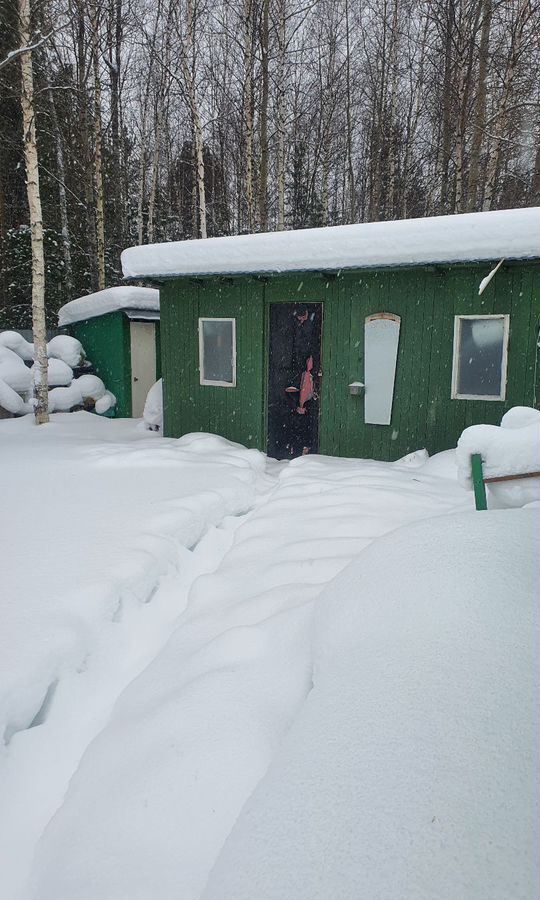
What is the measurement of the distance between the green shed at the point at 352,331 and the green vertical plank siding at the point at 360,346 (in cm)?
2

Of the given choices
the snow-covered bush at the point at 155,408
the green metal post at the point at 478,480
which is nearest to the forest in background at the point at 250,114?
the snow-covered bush at the point at 155,408

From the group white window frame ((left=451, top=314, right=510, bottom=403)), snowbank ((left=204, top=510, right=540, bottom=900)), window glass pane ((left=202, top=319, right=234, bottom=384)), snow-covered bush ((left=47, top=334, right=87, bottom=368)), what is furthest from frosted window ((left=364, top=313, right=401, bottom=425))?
snow-covered bush ((left=47, top=334, right=87, bottom=368))

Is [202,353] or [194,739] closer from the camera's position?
[194,739]

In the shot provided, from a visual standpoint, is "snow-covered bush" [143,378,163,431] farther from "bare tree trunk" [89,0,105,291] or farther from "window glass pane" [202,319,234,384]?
"bare tree trunk" [89,0,105,291]

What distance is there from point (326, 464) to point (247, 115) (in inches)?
388

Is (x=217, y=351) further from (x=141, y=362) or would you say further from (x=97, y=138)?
(x=97, y=138)

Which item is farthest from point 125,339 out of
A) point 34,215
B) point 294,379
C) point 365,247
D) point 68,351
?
point 365,247

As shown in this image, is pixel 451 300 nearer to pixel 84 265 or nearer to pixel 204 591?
pixel 204 591

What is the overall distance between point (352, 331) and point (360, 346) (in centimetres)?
23

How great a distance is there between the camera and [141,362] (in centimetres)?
1152

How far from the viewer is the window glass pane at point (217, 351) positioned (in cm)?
810

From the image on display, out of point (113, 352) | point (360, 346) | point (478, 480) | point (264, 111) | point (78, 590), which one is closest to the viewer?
point (78, 590)

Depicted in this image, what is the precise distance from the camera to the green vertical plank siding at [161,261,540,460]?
6.38 m

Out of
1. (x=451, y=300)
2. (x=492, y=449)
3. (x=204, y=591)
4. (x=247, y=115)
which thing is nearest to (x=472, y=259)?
(x=451, y=300)
